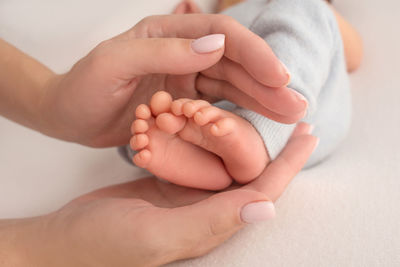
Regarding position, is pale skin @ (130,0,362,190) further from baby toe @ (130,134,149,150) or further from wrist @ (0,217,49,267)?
wrist @ (0,217,49,267)

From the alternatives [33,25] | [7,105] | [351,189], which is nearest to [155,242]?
[351,189]

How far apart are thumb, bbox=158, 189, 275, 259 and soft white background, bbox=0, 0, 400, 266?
0.30 feet

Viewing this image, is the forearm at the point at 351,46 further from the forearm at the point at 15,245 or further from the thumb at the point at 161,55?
the forearm at the point at 15,245

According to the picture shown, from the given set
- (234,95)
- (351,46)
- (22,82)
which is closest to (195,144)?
(234,95)

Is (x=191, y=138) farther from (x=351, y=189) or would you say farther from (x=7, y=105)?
(x=7, y=105)

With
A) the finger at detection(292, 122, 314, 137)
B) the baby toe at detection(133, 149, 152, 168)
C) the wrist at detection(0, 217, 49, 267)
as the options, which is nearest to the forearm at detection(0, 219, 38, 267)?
the wrist at detection(0, 217, 49, 267)

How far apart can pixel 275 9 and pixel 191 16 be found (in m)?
0.21

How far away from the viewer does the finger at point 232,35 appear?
0.53m

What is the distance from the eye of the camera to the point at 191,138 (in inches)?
23.3

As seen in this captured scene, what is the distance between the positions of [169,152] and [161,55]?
0.46 feet

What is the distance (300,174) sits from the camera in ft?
2.56

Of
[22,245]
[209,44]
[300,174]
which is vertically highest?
[209,44]

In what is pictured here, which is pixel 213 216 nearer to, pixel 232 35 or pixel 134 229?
pixel 134 229

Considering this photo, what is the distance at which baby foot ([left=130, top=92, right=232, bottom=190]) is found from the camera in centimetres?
56
